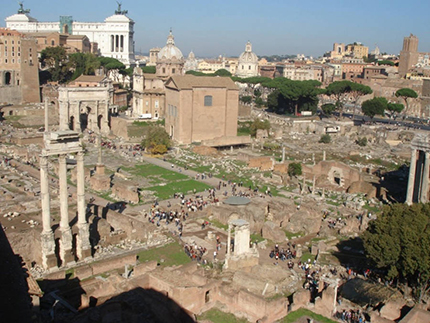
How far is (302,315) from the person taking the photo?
16.7 meters

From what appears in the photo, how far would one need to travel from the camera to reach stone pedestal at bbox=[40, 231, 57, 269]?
19688mm

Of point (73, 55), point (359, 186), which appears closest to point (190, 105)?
point (359, 186)

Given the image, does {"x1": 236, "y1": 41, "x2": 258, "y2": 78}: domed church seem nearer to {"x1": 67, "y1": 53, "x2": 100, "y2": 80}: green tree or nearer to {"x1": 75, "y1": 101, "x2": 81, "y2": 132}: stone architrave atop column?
{"x1": 67, "y1": 53, "x2": 100, "y2": 80}: green tree

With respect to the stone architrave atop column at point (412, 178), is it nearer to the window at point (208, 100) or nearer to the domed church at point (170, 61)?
the window at point (208, 100)

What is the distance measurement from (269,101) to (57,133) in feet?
177

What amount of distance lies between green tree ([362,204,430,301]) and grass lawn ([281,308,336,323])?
359 centimetres

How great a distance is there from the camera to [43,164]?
63.8 ft

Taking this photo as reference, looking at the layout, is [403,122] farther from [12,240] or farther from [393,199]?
[12,240]

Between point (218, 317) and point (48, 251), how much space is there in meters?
7.63

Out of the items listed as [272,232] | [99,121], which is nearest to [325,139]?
[99,121]

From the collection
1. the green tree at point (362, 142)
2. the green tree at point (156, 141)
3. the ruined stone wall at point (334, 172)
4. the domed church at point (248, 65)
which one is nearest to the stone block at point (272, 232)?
the ruined stone wall at point (334, 172)

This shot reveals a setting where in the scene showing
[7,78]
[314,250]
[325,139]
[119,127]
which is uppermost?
[7,78]

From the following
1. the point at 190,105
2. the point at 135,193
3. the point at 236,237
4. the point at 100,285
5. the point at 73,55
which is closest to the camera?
the point at 100,285

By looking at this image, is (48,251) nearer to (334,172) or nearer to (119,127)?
(334,172)
